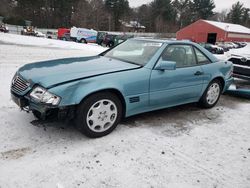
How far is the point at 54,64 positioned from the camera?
3861 millimetres

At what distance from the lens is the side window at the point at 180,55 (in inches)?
166

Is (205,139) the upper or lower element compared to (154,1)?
lower

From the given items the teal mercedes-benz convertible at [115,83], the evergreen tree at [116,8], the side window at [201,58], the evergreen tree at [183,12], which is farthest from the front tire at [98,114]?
the evergreen tree at [183,12]

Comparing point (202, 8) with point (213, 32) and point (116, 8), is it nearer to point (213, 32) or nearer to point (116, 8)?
point (116, 8)

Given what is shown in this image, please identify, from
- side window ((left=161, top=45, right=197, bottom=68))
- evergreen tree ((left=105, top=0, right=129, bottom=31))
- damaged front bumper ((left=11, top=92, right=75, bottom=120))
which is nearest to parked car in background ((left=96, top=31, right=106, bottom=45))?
side window ((left=161, top=45, right=197, bottom=68))

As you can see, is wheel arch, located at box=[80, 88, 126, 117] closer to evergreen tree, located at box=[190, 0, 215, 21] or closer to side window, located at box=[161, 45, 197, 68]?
side window, located at box=[161, 45, 197, 68]

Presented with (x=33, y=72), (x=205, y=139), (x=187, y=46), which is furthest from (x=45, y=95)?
(x=187, y=46)

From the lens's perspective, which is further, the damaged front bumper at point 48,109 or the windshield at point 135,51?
the windshield at point 135,51

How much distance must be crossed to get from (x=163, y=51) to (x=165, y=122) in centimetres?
122

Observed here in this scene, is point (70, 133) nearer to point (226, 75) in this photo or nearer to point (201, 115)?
point (201, 115)

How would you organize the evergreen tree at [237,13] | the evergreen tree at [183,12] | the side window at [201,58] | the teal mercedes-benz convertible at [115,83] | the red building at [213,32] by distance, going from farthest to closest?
the evergreen tree at [237,13] < the evergreen tree at [183,12] < the red building at [213,32] < the side window at [201,58] < the teal mercedes-benz convertible at [115,83]

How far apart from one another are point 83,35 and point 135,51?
2954 centimetres

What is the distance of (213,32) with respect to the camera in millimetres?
50312

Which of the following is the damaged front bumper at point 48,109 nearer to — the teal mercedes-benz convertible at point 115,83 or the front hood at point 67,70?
the teal mercedes-benz convertible at point 115,83
